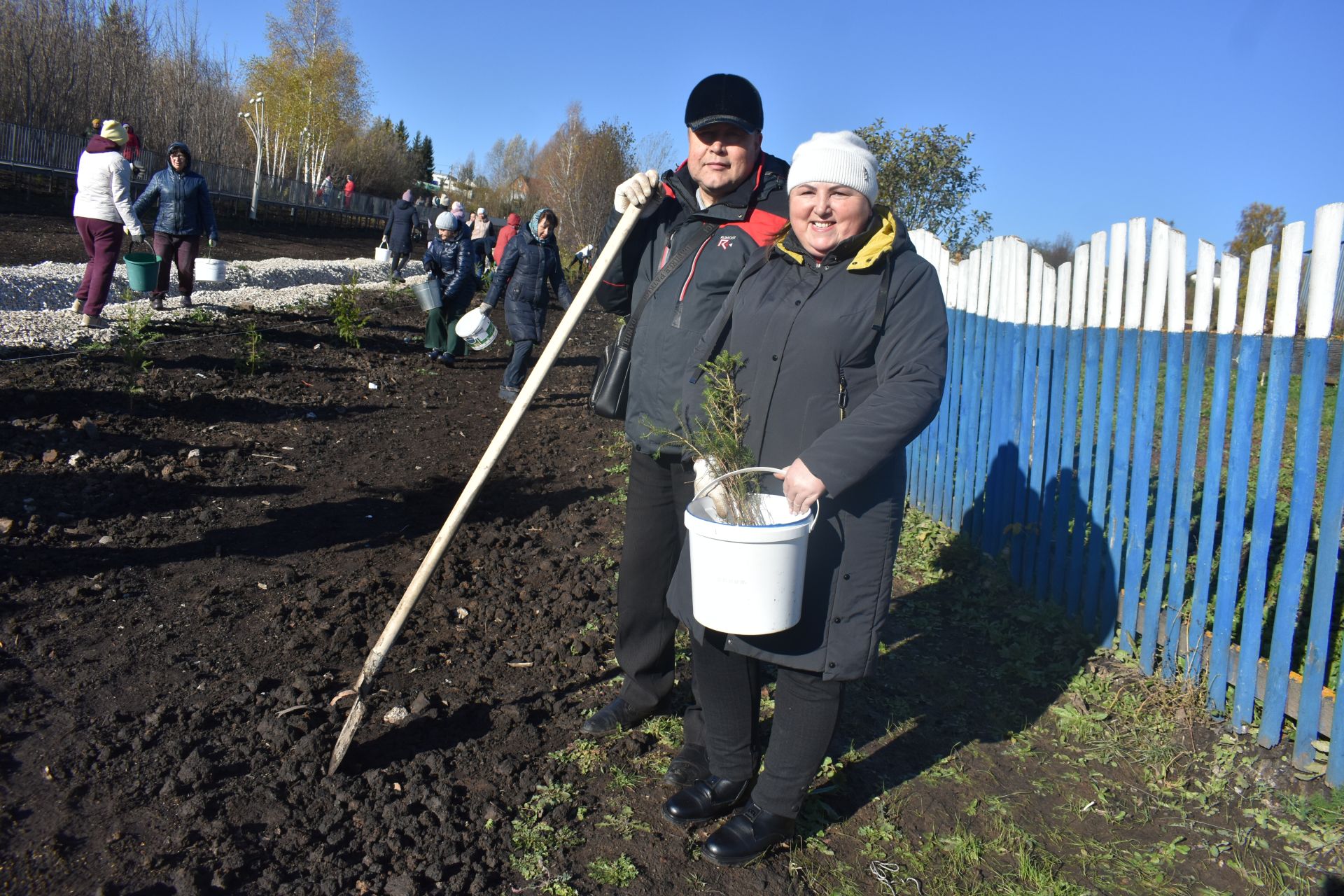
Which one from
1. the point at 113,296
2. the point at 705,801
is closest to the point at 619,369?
the point at 705,801

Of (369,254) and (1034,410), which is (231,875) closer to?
(1034,410)

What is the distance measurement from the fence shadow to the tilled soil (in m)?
0.78

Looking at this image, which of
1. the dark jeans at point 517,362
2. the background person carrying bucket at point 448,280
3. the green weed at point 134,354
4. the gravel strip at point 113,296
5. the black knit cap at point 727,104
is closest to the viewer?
the black knit cap at point 727,104

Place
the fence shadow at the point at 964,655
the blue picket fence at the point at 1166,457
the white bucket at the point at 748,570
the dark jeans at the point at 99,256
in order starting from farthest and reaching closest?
the dark jeans at the point at 99,256 < the fence shadow at the point at 964,655 < the blue picket fence at the point at 1166,457 < the white bucket at the point at 748,570

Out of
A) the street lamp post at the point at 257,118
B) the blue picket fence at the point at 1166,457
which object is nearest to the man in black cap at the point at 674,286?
the blue picket fence at the point at 1166,457

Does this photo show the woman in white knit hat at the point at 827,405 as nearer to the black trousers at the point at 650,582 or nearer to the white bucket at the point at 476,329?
the black trousers at the point at 650,582

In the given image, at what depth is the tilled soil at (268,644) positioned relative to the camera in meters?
2.33

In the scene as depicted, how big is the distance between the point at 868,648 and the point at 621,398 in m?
1.03

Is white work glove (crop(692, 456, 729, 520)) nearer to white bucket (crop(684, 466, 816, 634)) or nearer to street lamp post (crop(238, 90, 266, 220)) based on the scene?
white bucket (crop(684, 466, 816, 634))

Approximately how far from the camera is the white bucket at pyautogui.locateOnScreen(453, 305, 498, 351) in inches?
257

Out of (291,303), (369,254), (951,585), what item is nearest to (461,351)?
(291,303)

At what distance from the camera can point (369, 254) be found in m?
27.6

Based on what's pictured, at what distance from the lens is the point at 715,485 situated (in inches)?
85.4

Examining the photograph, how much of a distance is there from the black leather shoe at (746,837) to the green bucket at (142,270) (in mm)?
8230
